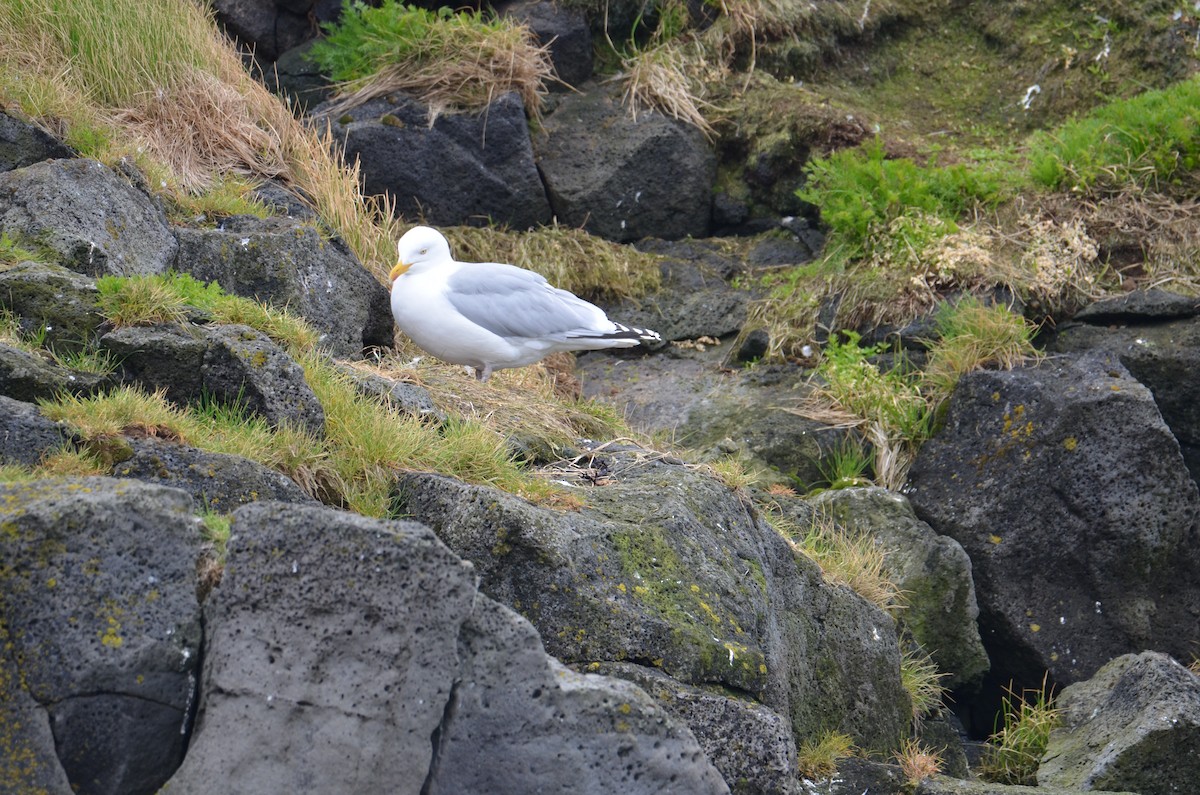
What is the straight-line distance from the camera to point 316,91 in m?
9.09

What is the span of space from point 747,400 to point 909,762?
10.4 ft

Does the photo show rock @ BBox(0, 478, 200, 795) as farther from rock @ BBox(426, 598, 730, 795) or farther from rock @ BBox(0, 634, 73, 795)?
rock @ BBox(426, 598, 730, 795)

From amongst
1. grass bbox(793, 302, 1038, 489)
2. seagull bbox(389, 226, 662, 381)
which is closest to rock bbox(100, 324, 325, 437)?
seagull bbox(389, 226, 662, 381)

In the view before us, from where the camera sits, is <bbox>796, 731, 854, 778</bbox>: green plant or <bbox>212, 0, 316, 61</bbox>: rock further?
<bbox>212, 0, 316, 61</bbox>: rock

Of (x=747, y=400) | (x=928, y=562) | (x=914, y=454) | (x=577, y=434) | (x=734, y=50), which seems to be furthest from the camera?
(x=734, y=50)

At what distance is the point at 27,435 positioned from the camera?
3455 millimetres

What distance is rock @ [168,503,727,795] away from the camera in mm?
2719

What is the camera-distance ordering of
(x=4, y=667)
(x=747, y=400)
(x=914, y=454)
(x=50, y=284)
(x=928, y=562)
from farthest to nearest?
(x=747, y=400), (x=914, y=454), (x=928, y=562), (x=50, y=284), (x=4, y=667)

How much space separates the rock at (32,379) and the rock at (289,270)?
1631 millimetres

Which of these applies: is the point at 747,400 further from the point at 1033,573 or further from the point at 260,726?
the point at 260,726

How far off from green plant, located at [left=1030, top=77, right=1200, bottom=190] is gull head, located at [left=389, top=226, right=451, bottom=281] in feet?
14.3

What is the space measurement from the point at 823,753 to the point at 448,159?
17.7 feet

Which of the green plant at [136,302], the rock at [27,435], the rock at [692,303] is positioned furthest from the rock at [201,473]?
the rock at [692,303]

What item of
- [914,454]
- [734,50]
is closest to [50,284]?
[914,454]
